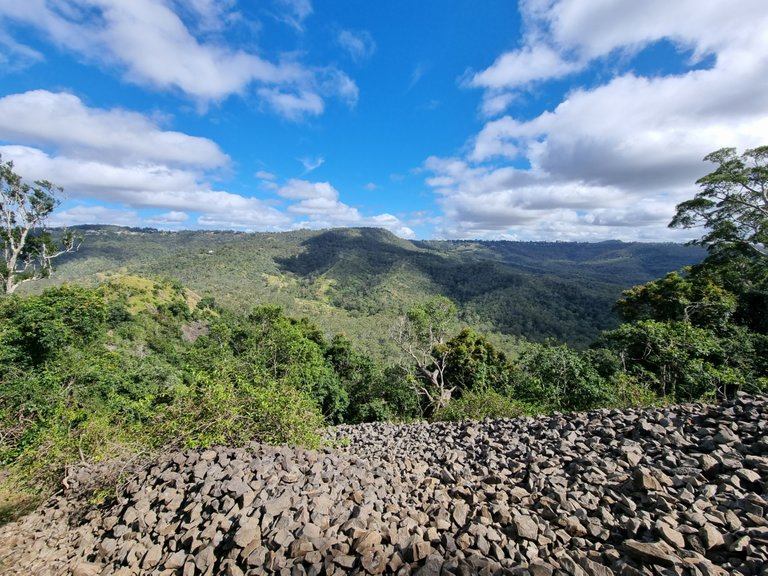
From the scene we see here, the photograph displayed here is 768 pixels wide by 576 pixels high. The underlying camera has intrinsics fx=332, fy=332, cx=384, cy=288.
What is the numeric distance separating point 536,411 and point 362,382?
1577cm

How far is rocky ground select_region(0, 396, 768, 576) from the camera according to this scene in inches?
142

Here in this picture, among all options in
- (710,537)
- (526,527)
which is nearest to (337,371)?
(526,527)

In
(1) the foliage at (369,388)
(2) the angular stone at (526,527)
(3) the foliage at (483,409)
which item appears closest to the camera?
(2) the angular stone at (526,527)

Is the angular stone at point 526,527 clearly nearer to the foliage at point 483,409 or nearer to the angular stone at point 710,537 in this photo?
the angular stone at point 710,537

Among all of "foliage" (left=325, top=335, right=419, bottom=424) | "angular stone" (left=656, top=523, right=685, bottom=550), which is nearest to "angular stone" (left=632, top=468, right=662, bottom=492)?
"angular stone" (left=656, top=523, right=685, bottom=550)

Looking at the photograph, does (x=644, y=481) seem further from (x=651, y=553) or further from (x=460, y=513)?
(x=460, y=513)

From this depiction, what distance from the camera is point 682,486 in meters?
4.51

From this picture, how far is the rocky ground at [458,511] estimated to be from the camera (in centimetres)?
362

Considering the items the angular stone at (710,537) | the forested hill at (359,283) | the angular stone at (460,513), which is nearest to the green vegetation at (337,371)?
the angular stone at (460,513)

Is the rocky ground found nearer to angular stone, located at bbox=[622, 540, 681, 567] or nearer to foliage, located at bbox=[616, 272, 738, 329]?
angular stone, located at bbox=[622, 540, 681, 567]

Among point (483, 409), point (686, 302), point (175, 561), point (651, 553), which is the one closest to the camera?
point (651, 553)

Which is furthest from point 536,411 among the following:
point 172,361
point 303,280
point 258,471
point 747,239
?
point 303,280

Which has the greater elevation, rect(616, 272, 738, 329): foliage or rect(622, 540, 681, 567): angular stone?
rect(616, 272, 738, 329): foliage

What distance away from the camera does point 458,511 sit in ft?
15.5
